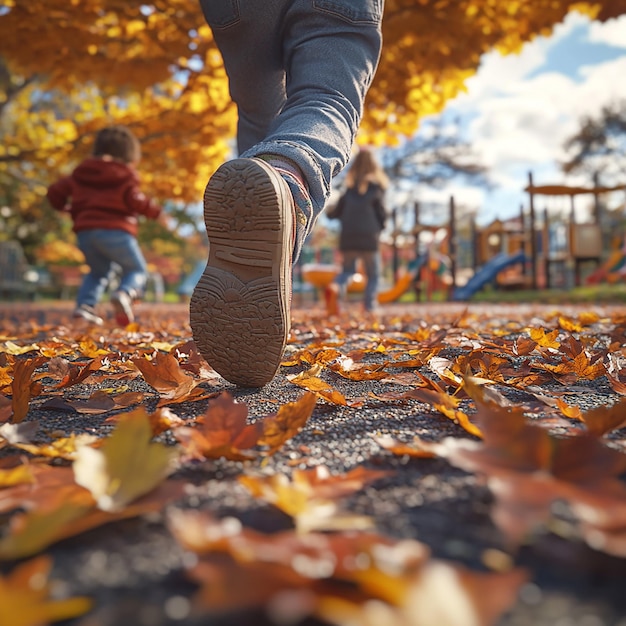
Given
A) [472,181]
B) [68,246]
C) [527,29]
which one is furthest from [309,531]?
[472,181]

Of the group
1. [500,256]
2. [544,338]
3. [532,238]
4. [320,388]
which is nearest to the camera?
[320,388]

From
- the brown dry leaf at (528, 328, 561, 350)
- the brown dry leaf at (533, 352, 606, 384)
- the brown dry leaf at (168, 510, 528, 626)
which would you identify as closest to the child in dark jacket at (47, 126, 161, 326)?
the brown dry leaf at (528, 328, 561, 350)

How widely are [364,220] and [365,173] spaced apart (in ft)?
1.83

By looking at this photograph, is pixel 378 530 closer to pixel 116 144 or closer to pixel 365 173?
pixel 116 144

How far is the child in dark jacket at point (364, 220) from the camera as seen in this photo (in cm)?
600

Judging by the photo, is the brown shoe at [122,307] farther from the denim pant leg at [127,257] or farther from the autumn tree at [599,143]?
the autumn tree at [599,143]

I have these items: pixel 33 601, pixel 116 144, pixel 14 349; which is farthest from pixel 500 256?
pixel 33 601

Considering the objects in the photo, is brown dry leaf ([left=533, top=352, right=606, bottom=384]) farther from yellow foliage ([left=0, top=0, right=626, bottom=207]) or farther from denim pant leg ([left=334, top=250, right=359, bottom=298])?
denim pant leg ([left=334, top=250, right=359, bottom=298])

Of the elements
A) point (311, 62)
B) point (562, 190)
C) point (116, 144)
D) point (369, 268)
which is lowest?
point (369, 268)

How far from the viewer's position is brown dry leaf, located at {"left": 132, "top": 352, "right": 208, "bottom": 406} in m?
1.06

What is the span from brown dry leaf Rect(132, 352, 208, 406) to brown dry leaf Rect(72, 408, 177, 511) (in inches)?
20.1

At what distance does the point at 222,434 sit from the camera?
0.70 meters

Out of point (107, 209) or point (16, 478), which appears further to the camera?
point (107, 209)

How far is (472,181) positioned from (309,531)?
84.0 feet
